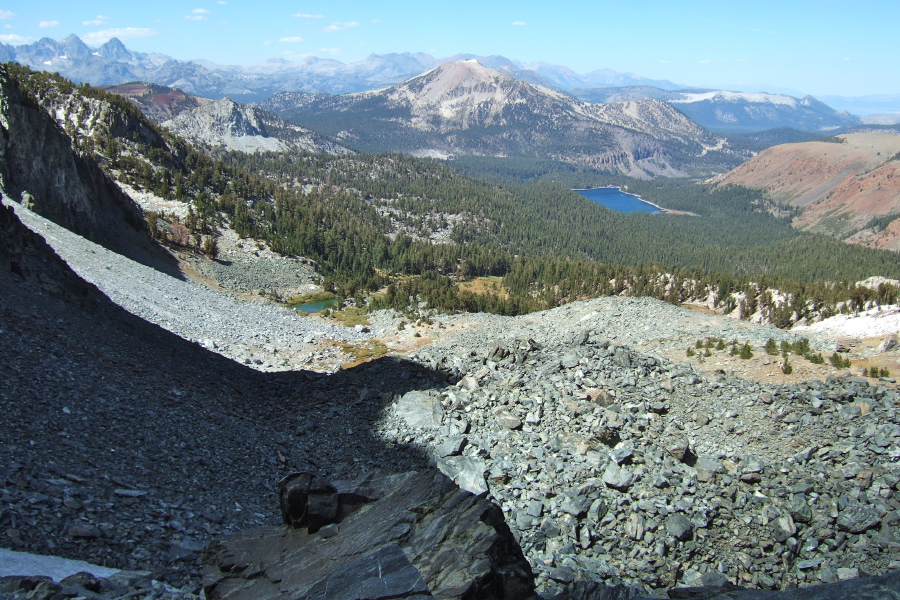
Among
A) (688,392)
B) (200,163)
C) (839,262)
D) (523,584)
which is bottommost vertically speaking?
(839,262)

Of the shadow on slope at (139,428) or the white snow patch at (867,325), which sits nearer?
the shadow on slope at (139,428)

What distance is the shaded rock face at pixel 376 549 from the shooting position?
11383 mm

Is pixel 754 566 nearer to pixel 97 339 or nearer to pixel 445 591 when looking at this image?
pixel 445 591

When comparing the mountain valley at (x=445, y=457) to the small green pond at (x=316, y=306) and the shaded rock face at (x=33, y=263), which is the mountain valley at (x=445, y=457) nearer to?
the shaded rock face at (x=33, y=263)

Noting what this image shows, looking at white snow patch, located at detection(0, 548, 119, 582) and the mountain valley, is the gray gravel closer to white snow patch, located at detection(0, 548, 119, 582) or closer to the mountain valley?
the mountain valley

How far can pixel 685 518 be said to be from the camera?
64.2 feet

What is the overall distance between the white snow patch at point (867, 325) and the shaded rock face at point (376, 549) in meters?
48.0

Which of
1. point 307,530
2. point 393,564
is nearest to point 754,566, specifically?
point 393,564

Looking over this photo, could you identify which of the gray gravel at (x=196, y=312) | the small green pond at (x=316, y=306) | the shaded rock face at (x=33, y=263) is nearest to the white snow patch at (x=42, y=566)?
the shaded rock face at (x=33, y=263)

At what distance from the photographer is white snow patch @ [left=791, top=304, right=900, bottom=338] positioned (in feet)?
154

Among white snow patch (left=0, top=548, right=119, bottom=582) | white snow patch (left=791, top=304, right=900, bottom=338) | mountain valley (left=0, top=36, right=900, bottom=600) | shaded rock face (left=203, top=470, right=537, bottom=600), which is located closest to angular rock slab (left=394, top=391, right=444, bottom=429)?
mountain valley (left=0, top=36, right=900, bottom=600)

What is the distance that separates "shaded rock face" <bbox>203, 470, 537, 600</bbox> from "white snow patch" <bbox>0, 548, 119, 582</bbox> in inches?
102

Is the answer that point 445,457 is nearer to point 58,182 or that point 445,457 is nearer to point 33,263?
point 33,263

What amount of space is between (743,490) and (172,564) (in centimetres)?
2065
